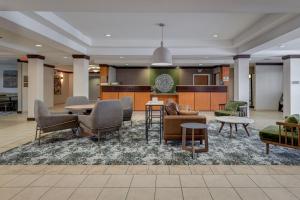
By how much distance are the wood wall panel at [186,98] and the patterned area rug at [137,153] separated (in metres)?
5.78

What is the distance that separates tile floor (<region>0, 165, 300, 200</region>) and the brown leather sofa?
3.95ft

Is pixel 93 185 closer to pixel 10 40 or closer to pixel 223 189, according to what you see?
pixel 223 189

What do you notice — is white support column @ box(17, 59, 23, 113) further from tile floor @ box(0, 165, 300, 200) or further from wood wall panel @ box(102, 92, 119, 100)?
tile floor @ box(0, 165, 300, 200)

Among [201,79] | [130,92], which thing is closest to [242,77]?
[130,92]

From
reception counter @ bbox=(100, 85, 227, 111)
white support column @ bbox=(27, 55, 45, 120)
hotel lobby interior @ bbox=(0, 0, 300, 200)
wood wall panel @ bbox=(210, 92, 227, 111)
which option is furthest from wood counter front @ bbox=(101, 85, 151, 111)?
white support column @ bbox=(27, 55, 45, 120)

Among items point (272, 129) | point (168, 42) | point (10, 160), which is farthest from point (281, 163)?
point (168, 42)

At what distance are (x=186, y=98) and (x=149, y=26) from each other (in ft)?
19.1

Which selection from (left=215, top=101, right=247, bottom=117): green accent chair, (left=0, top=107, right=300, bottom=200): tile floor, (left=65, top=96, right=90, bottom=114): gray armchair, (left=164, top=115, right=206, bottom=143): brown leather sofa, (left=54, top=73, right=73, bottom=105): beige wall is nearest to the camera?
(left=0, top=107, right=300, bottom=200): tile floor

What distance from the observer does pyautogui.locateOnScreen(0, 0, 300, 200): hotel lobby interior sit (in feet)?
9.16

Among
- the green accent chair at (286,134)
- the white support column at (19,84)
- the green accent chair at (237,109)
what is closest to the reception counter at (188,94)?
the green accent chair at (237,109)

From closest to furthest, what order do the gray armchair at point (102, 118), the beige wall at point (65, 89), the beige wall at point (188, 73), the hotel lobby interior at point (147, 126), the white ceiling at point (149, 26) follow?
the hotel lobby interior at point (147, 126)
the white ceiling at point (149, 26)
the gray armchair at point (102, 118)
the beige wall at point (188, 73)
the beige wall at point (65, 89)

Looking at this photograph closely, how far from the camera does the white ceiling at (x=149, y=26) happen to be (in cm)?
325

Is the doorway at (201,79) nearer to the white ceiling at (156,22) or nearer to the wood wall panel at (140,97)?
the wood wall panel at (140,97)

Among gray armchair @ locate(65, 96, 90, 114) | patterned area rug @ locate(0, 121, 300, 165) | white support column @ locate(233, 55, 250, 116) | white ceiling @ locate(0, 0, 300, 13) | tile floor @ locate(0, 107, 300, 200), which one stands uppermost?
white ceiling @ locate(0, 0, 300, 13)
